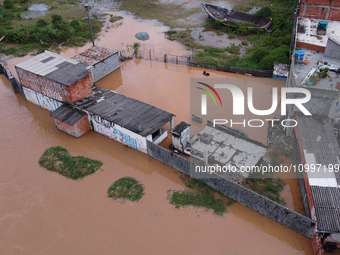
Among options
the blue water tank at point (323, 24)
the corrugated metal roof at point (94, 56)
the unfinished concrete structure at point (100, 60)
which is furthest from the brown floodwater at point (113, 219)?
the blue water tank at point (323, 24)

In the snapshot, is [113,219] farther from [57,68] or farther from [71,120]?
[57,68]

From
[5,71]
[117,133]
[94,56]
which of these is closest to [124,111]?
[117,133]

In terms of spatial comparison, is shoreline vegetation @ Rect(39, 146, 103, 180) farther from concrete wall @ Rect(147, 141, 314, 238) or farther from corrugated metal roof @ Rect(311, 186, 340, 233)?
corrugated metal roof @ Rect(311, 186, 340, 233)

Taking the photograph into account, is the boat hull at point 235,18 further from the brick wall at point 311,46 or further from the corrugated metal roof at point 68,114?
the corrugated metal roof at point 68,114

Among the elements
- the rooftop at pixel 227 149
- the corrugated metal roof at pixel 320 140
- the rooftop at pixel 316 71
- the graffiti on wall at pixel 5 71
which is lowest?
the rooftop at pixel 227 149

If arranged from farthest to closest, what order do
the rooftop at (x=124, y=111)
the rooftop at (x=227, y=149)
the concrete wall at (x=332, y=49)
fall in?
the concrete wall at (x=332, y=49), the rooftop at (x=124, y=111), the rooftop at (x=227, y=149)

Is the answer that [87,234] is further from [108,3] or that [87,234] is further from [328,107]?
[108,3]
